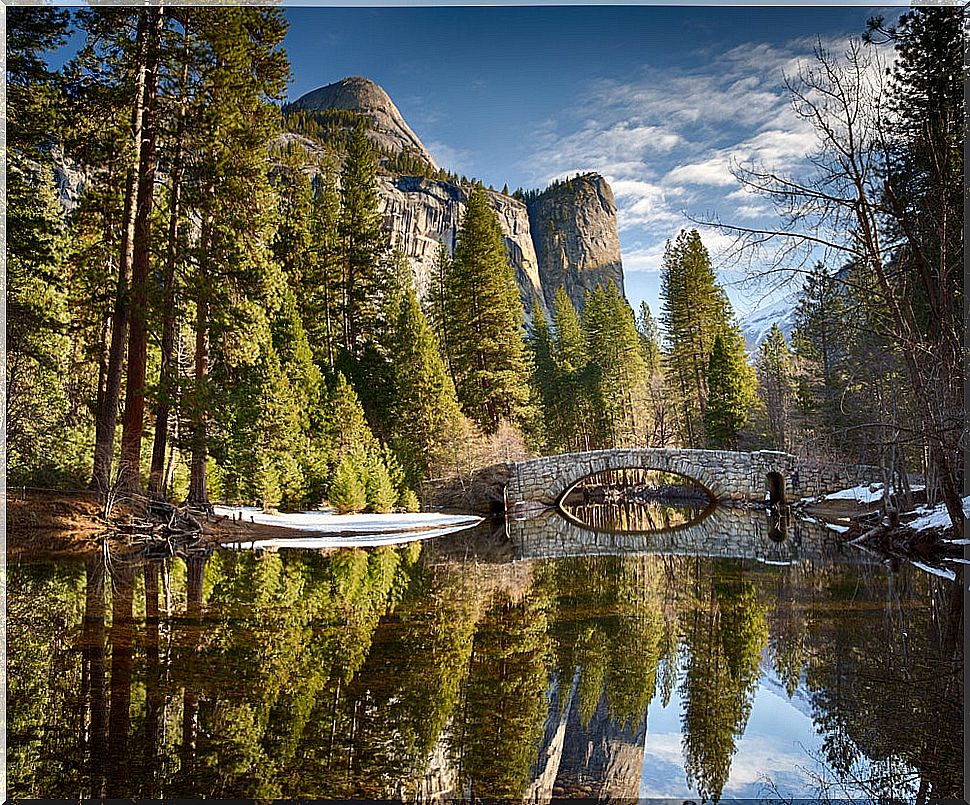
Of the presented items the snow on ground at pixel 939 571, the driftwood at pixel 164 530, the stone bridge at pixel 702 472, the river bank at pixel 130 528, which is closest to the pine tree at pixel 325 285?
the stone bridge at pixel 702 472

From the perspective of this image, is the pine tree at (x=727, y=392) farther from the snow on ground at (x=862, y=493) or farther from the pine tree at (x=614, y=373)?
the snow on ground at (x=862, y=493)

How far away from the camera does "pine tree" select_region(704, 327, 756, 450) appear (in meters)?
24.6

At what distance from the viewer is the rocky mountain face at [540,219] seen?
2115 inches

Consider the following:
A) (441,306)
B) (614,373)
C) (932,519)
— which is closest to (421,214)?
(614,373)

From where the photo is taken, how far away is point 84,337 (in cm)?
1378

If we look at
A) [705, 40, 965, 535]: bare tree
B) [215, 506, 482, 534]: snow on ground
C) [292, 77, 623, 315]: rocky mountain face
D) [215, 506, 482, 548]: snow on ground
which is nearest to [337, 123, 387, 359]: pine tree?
[215, 506, 482, 534]: snow on ground

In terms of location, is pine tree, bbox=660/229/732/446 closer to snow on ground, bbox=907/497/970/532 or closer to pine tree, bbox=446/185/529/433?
pine tree, bbox=446/185/529/433

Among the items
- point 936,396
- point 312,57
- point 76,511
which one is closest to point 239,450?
point 76,511

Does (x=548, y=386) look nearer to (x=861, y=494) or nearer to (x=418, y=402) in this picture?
(x=418, y=402)

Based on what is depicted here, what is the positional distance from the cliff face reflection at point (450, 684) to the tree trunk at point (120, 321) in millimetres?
2764

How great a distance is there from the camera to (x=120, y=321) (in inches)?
384

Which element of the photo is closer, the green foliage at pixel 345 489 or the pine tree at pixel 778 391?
the green foliage at pixel 345 489

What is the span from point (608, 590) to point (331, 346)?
14.3 metres

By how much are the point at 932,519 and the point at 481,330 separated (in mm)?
15310
